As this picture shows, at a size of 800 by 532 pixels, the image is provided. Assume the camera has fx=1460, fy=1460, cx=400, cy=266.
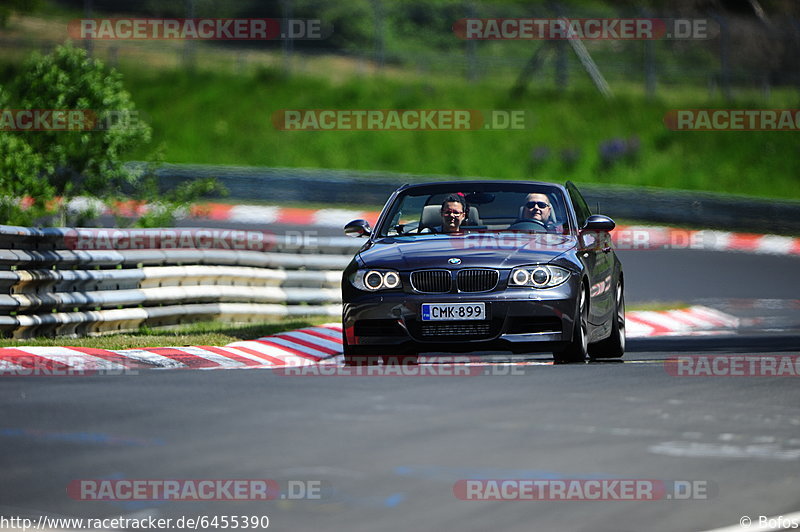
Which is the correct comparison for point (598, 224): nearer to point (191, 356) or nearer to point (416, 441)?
point (191, 356)

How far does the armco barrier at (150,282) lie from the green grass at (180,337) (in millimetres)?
183

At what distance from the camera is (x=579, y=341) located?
35.7 ft

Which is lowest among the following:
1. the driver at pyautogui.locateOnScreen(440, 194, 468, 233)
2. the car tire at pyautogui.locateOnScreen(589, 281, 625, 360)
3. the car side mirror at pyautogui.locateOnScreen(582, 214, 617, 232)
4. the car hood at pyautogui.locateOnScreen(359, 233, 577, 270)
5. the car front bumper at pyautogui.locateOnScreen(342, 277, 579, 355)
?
the car tire at pyautogui.locateOnScreen(589, 281, 625, 360)

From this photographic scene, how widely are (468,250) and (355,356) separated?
46.6 inches

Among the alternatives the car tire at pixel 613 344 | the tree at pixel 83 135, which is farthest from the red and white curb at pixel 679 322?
the tree at pixel 83 135

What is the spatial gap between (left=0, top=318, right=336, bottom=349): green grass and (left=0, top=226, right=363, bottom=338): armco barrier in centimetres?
18

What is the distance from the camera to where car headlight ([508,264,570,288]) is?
1065cm

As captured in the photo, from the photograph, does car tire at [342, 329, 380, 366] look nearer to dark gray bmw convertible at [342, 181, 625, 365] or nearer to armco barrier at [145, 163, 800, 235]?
dark gray bmw convertible at [342, 181, 625, 365]

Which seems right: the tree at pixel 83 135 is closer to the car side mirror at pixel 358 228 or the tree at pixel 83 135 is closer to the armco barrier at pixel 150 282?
the armco barrier at pixel 150 282

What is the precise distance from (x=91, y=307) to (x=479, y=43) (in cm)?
4120

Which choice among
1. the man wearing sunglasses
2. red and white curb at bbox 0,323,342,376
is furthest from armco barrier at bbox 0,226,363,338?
the man wearing sunglasses

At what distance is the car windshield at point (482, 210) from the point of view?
11836mm

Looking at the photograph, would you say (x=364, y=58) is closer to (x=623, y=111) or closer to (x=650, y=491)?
(x=623, y=111)

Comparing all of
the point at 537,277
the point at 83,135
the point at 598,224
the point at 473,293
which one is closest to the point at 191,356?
the point at 473,293
